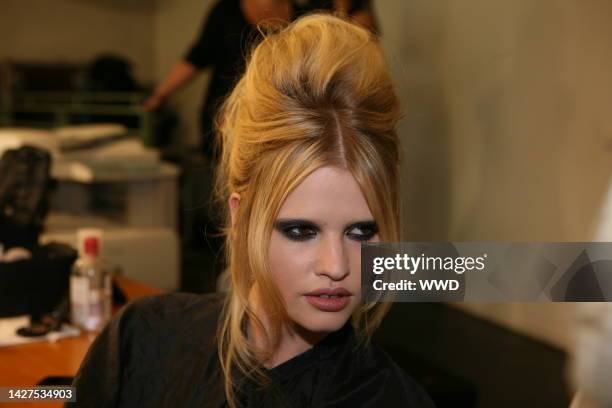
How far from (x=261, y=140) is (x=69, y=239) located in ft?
4.30

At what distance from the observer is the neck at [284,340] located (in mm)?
1005

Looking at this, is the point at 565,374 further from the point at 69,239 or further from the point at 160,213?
the point at 160,213

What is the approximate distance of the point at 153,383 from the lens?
3.53 ft

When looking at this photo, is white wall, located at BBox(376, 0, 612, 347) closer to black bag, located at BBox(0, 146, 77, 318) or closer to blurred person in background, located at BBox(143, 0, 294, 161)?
blurred person in background, located at BBox(143, 0, 294, 161)

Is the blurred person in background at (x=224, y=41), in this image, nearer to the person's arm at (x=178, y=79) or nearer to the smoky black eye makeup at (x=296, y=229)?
the person's arm at (x=178, y=79)

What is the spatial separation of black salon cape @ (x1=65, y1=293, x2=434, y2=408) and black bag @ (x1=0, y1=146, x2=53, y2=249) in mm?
860

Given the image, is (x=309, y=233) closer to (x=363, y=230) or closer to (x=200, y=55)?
(x=363, y=230)

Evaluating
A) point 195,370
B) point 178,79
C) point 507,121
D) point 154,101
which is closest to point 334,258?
point 195,370

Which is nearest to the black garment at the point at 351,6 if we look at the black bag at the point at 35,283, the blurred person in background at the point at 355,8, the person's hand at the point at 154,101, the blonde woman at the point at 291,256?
the blurred person in background at the point at 355,8

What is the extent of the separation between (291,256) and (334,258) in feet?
0.18

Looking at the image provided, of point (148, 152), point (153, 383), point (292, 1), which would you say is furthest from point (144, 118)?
point (153, 383)

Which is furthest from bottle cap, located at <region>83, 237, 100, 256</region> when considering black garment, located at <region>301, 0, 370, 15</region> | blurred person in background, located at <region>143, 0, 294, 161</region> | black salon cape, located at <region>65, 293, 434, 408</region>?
black garment, located at <region>301, 0, 370, 15</region>

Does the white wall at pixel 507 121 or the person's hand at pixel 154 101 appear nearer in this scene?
the white wall at pixel 507 121

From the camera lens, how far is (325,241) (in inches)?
34.4
